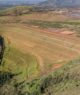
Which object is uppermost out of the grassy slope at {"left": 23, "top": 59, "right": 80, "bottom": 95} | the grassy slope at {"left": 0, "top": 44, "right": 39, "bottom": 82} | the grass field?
the grassy slope at {"left": 23, "top": 59, "right": 80, "bottom": 95}

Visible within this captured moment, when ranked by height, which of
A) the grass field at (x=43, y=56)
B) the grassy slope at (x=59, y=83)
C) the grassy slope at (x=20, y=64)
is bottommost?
the grassy slope at (x=20, y=64)

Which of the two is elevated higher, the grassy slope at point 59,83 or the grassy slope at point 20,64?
the grassy slope at point 59,83

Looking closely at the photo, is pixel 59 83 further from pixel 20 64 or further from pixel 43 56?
pixel 43 56

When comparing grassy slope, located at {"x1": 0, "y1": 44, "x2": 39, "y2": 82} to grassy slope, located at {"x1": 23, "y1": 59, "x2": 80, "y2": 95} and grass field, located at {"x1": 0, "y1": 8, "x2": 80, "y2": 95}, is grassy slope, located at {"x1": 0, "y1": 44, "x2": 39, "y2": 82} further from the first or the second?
grassy slope, located at {"x1": 23, "y1": 59, "x2": 80, "y2": 95}

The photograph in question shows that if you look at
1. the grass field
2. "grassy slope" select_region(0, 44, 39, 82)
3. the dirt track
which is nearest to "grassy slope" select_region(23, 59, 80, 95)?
the grass field

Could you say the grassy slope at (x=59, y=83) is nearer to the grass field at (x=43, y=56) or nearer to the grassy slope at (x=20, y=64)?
the grass field at (x=43, y=56)

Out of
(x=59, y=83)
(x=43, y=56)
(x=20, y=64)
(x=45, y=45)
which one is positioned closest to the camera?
(x=59, y=83)

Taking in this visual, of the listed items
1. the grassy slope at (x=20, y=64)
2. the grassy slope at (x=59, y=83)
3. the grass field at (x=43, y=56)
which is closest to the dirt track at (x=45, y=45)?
the grass field at (x=43, y=56)

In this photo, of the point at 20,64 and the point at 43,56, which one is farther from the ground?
the point at 43,56

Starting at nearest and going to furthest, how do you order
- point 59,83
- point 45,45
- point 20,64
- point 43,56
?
point 59,83 → point 20,64 → point 43,56 → point 45,45

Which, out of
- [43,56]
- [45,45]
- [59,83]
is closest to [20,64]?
[43,56]

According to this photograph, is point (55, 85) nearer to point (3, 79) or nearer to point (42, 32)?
point (3, 79)

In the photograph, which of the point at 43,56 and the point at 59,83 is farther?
the point at 43,56
